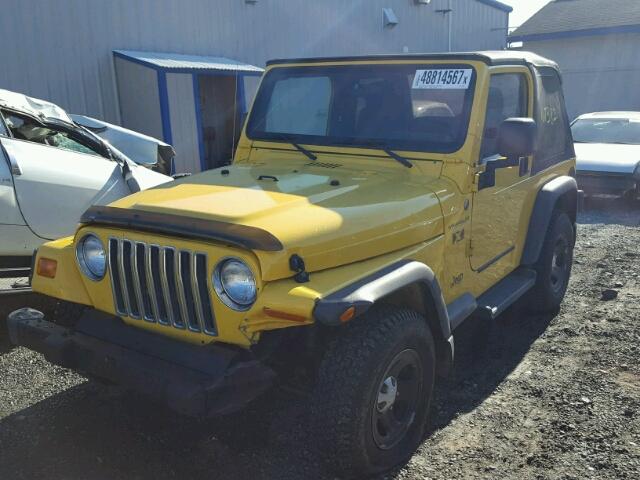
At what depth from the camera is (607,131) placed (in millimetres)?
10680

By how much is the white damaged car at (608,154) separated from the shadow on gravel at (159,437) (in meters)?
6.49

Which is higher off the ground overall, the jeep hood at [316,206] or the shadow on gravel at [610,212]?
the jeep hood at [316,206]

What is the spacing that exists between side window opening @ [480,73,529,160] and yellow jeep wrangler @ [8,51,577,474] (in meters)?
0.02

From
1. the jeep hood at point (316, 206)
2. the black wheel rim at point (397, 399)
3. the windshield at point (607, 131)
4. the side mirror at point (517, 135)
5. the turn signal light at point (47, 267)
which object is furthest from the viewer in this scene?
the windshield at point (607, 131)

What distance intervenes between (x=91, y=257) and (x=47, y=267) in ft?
1.06

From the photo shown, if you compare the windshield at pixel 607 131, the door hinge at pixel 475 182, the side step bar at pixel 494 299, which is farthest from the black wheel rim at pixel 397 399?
the windshield at pixel 607 131

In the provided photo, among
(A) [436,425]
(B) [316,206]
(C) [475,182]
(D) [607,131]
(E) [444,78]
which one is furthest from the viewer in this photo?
(D) [607,131]

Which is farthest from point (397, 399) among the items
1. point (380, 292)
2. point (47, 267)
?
point (47, 267)

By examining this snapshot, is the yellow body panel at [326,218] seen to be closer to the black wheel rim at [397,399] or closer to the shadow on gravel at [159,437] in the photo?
the black wheel rim at [397,399]

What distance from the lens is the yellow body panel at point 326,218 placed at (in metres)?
2.54

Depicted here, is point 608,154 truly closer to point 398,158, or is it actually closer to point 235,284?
point 398,158

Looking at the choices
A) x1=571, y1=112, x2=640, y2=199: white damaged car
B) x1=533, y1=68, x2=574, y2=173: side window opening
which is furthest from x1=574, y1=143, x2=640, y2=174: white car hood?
x1=533, y1=68, x2=574, y2=173: side window opening

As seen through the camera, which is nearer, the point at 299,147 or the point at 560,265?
the point at 299,147

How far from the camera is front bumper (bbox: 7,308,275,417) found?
2410mm
